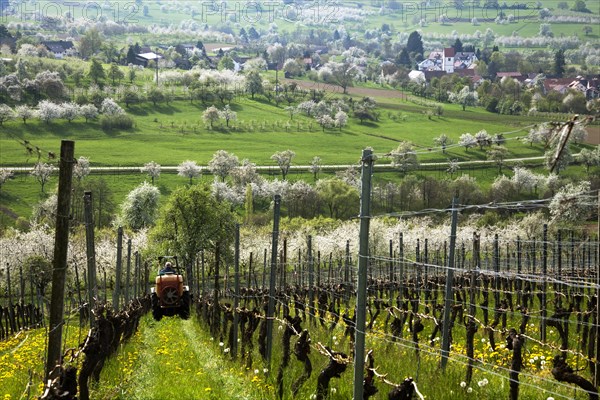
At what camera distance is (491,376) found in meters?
12.4

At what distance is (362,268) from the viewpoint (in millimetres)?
9523

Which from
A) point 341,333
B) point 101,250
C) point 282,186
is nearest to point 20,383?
point 341,333

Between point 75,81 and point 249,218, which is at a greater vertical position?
point 75,81

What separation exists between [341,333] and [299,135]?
5148 inches

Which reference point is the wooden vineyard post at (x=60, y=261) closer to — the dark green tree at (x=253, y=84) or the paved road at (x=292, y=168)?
the paved road at (x=292, y=168)

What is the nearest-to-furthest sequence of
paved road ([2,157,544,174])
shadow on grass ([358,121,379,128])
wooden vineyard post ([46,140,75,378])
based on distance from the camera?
1. wooden vineyard post ([46,140,75,378])
2. paved road ([2,157,544,174])
3. shadow on grass ([358,121,379,128])

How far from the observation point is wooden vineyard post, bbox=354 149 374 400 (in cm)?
948

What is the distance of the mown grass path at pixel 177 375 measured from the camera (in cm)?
1415

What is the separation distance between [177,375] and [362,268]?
7.76 metres

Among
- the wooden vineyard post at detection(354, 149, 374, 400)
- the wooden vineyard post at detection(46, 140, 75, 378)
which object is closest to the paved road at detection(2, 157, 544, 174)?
the wooden vineyard post at detection(46, 140, 75, 378)

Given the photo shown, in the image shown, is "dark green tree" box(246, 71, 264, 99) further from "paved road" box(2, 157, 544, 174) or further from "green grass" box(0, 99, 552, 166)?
"paved road" box(2, 157, 544, 174)

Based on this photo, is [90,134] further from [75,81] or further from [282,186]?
[75,81]

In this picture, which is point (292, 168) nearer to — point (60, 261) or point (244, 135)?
point (244, 135)

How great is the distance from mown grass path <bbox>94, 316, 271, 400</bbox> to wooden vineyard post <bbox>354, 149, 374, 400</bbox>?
4.18 metres
